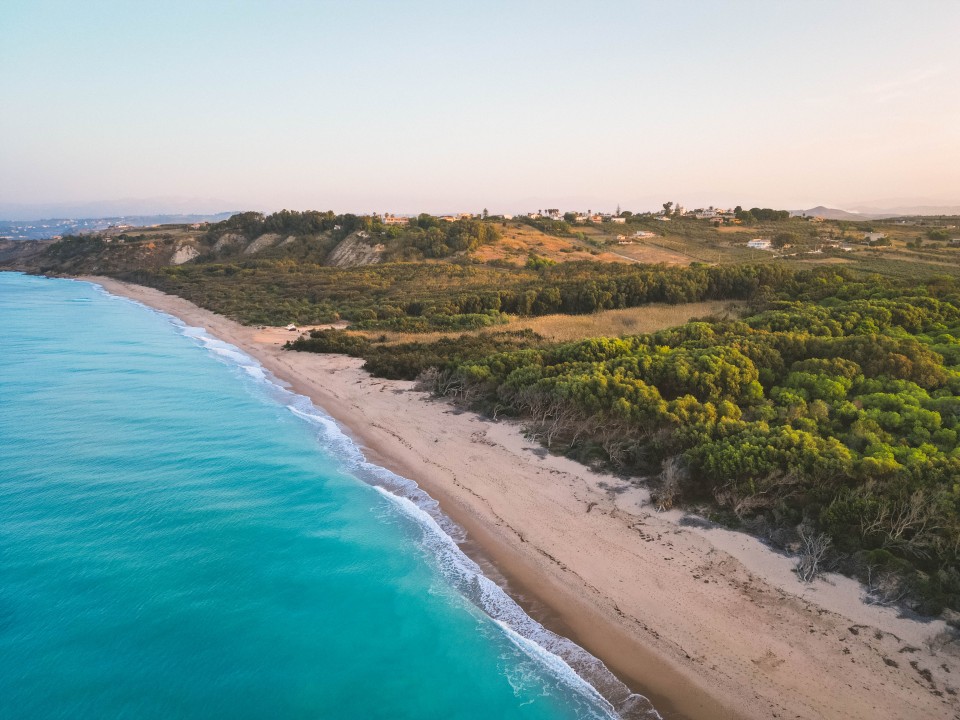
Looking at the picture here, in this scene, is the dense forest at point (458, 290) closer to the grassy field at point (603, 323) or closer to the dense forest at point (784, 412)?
the grassy field at point (603, 323)

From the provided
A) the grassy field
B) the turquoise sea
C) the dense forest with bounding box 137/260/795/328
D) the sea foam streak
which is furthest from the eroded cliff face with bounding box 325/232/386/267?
the sea foam streak

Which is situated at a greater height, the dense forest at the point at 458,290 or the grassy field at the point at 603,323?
the dense forest at the point at 458,290

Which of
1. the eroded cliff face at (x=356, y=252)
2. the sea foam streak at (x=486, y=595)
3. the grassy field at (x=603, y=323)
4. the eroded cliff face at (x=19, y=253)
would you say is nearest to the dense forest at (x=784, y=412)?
the grassy field at (x=603, y=323)

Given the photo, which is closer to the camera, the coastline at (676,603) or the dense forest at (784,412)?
the coastline at (676,603)

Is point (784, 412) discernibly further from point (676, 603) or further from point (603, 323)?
point (603, 323)

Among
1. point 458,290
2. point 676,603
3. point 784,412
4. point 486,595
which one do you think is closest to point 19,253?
point 458,290
